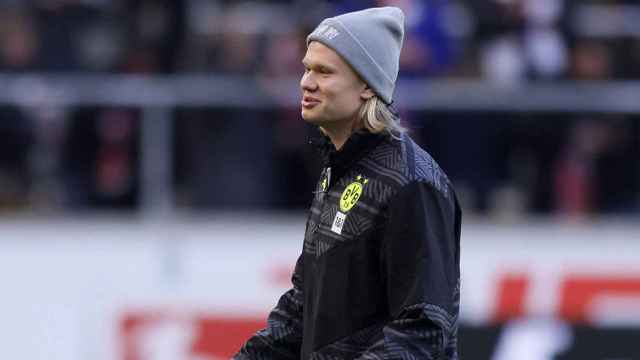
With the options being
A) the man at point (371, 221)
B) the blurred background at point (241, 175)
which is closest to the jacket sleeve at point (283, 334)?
the man at point (371, 221)

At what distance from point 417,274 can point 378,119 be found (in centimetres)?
48

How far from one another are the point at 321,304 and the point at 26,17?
5742 mm

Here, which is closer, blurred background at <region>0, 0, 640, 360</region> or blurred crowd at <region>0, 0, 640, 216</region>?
blurred background at <region>0, 0, 640, 360</region>

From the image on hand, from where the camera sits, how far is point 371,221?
385 centimetres

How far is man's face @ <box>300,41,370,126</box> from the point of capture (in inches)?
156

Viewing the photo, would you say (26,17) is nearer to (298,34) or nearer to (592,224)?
(298,34)

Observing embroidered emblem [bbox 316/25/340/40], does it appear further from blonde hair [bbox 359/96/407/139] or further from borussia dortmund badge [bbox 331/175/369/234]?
borussia dortmund badge [bbox 331/175/369/234]

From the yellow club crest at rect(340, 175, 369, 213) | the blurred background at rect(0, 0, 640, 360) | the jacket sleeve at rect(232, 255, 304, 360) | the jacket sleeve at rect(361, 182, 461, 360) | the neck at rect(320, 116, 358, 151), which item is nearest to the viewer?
the jacket sleeve at rect(361, 182, 461, 360)

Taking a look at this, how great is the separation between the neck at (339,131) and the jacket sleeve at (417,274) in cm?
30

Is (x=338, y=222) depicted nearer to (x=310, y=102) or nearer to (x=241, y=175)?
(x=310, y=102)

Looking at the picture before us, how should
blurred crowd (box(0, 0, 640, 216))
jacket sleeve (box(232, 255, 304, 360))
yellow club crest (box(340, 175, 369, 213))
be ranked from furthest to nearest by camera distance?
blurred crowd (box(0, 0, 640, 216)) < jacket sleeve (box(232, 255, 304, 360)) < yellow club crest (box(340, 175, 369, 213))

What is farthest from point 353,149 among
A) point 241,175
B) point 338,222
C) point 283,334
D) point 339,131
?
point 241,175

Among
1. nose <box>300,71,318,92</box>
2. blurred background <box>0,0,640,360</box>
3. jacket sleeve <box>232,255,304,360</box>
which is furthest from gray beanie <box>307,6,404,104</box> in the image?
blurred background <box>0,0,640,360</box>

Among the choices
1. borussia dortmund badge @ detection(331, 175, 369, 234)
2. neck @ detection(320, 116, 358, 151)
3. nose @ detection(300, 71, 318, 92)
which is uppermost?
nose @ detection(300, 71, 318, 92)
